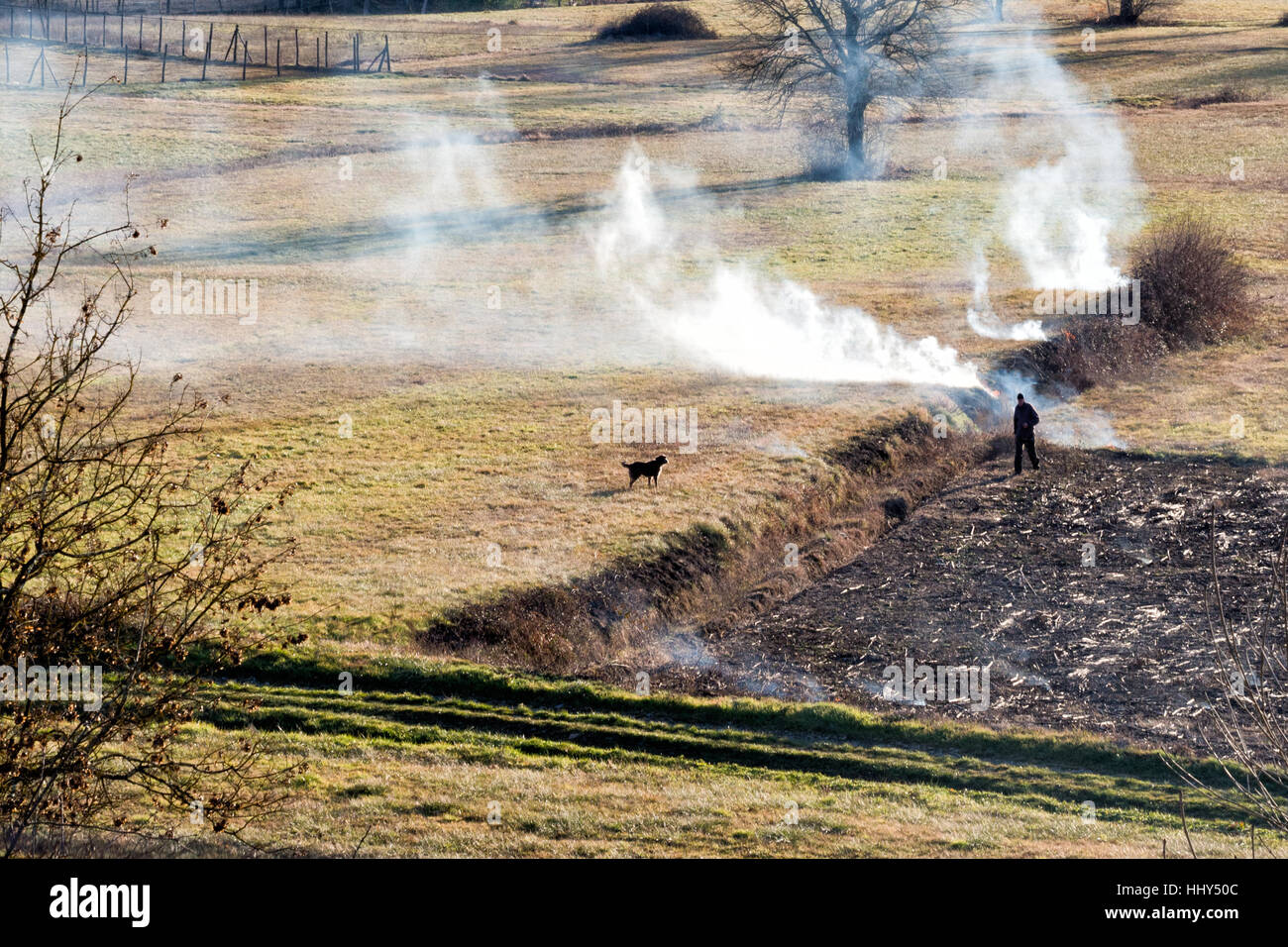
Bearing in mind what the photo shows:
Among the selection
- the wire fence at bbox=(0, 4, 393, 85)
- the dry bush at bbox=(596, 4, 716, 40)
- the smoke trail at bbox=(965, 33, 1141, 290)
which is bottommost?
the smoke trail at bbox=(965, 33, 1141, 290)

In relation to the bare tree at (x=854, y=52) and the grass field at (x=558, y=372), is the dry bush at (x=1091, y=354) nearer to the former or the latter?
the grass field at (x=558, y=372)

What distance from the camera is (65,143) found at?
59.0m

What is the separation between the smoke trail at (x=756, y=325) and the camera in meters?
37.6

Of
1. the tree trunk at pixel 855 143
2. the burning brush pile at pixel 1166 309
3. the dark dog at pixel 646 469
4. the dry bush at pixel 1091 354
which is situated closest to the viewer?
the dark dog at pixel 646 469

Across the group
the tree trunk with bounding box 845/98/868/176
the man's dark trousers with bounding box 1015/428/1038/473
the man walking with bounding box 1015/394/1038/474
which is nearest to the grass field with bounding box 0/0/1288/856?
the tree trunk with bounding box 845/98/868/176

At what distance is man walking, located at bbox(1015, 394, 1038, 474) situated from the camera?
29062 mm

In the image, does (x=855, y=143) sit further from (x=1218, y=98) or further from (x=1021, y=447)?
(x=1021, y=447)

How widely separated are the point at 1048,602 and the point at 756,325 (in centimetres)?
2153

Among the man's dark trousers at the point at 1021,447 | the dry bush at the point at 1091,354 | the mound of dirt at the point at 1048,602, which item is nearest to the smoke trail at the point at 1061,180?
the dry bush at the point at 1091,354

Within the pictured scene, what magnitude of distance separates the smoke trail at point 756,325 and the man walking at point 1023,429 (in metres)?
6.04

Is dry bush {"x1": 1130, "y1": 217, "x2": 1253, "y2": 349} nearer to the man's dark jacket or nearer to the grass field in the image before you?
the grass field

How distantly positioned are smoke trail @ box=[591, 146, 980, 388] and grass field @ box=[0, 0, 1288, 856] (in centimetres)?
111

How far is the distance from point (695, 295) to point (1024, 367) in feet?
44.7
